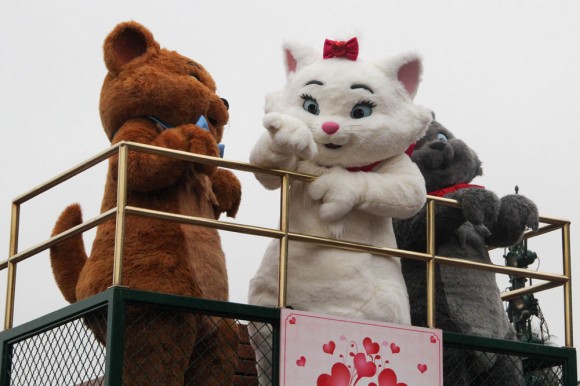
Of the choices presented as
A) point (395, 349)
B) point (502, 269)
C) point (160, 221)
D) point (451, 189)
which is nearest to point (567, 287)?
point (502, 269)

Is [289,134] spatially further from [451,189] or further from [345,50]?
[451,189]

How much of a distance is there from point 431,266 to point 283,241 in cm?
110

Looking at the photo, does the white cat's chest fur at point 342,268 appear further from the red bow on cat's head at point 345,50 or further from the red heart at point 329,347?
the red bow on cat's head at point 345,50

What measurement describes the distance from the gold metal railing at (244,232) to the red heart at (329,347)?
340 mm

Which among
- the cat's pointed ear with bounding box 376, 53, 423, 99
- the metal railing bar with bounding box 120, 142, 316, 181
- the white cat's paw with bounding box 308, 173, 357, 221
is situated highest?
the cat's pointed ear with bounding box 376, 53, 423, 99

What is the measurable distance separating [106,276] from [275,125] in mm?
1335

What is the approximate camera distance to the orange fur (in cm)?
844

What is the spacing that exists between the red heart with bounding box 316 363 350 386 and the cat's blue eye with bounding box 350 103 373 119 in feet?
5.16

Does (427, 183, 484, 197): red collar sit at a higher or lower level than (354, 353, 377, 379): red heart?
higher

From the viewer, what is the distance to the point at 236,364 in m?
9.02

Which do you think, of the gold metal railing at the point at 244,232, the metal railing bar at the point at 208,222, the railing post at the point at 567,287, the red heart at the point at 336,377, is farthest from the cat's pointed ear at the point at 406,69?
the red heart at the point at 336,377

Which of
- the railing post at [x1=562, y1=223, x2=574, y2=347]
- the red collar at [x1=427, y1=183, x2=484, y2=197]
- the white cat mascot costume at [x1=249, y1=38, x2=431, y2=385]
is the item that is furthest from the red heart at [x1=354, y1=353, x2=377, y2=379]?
the railing post at [x1=562, y1=223, x2=574, y2=347]

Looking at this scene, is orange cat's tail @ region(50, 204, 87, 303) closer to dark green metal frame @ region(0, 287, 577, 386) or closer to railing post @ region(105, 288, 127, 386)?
dark green metal frame @ region(0, 287, 577, 386)

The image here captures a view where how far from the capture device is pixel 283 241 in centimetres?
864
